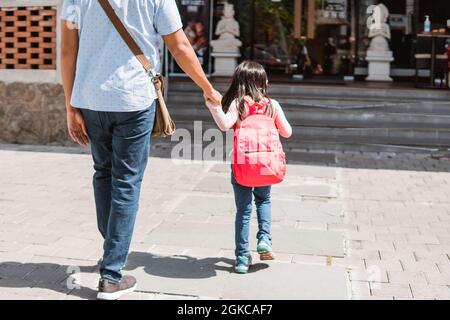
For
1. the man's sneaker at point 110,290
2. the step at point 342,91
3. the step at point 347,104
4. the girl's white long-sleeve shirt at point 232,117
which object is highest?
the girl's white long-sleeve shirt at point 232,117

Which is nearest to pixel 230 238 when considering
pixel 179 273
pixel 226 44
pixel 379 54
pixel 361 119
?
pixel 179 273

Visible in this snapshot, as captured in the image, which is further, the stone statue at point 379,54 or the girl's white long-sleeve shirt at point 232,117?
the stone statue at point 379,54

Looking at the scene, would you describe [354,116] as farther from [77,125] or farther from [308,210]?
[77,125]

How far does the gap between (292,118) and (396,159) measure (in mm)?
1991

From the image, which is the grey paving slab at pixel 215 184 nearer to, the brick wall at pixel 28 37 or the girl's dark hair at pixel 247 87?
the girl's dark hair at pixel 247 87

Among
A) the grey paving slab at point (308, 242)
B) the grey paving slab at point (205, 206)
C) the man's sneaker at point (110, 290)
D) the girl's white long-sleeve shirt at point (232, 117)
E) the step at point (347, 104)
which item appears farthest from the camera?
the step at point (347, 104)

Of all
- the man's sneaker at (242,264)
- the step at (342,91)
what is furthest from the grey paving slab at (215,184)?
the step at (342,91)

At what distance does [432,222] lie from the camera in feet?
17.5

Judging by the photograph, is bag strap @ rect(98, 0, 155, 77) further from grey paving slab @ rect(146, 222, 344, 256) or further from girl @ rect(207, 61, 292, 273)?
grey paving slab @ rect(146, 222, 344, 256)

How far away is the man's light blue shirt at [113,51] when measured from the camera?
334cm

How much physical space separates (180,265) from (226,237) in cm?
74

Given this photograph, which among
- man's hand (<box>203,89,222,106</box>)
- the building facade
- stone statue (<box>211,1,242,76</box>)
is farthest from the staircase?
man's hand (<box>203,89,222,106</box>)

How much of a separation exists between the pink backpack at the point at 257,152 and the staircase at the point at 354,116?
192 inches
